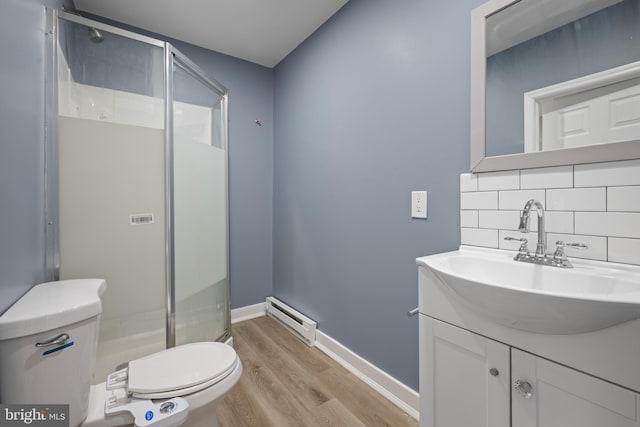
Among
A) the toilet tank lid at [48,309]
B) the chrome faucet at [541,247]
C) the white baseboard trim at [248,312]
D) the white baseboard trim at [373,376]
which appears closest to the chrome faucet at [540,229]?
the chrome faucet at [541,247]

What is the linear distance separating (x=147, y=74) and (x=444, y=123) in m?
1.62

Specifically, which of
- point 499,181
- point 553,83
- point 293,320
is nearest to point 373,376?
point 293,320

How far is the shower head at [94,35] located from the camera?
136 cm

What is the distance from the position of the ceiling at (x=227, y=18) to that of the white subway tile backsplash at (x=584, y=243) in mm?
1826

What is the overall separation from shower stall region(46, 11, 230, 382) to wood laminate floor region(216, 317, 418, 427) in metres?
0.47

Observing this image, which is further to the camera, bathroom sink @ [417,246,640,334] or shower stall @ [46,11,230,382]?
shower stall @ [46,11,230,382]

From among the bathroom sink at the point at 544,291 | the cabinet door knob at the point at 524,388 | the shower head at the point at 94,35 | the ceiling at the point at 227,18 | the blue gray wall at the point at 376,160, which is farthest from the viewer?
the ceiling at the point at 227,18

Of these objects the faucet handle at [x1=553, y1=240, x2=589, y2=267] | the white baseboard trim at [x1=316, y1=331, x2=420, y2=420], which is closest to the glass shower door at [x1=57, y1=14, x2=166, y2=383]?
the white baseboard trim at [x1=316, y1=331, x2=420, y2=420]

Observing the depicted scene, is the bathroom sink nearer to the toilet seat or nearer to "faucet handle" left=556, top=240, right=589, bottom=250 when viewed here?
"faucet handle" left=556, top=240, right=589, bottom=250

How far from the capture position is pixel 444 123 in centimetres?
124

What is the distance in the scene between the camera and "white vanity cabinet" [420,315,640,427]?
1.97 feet

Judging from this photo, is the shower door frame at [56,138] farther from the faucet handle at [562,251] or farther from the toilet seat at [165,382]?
the faucet handle at [562,251]

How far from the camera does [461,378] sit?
2.82ft

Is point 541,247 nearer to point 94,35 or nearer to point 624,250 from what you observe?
point 624,250
